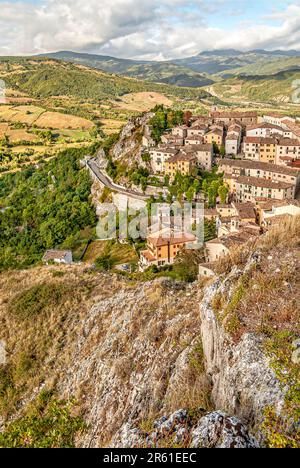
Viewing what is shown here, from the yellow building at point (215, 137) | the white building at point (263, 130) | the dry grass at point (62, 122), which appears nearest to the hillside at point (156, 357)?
the yellow building at point (215, 137)

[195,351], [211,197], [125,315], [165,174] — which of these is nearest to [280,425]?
[195,351]

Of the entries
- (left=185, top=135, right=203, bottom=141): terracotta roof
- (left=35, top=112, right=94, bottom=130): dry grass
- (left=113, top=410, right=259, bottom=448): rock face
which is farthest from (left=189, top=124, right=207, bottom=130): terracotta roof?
(left=35, top=112, right=94, bottom=130): dry grass

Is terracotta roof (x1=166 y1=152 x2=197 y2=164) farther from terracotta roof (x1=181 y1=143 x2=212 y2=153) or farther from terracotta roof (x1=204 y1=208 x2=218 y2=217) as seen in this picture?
terracotta roof (x1=204 y1=208 x2=218 y2=217)

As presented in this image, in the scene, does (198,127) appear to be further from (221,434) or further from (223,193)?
(221,434)

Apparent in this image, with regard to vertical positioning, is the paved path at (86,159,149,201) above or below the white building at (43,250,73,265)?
above

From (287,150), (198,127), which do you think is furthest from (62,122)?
(287,150)

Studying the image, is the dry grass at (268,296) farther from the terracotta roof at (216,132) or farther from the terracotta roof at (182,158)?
the terracotta roof at (216,132)

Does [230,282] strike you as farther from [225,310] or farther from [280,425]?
[280,425]

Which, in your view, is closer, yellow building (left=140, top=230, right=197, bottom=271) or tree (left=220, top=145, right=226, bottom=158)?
yellow building (left=140, top=230, right=197, bottom=271)
